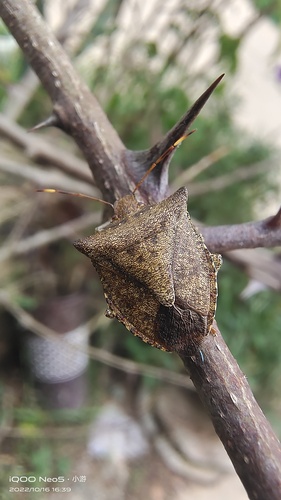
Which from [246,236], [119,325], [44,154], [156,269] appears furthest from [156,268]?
[119,325]

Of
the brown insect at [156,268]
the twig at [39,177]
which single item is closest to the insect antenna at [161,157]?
the brown insect at [156,268]

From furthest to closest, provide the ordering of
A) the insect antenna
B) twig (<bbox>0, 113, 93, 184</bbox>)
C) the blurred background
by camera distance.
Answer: the blurred background < twig (<bbox>0, 113, 93, 184</bbox>) < the insect antenna

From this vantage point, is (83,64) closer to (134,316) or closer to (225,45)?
(225,45)

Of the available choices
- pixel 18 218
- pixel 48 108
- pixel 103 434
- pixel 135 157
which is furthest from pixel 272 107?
pixel 135 157

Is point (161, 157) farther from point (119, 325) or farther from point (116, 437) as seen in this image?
point (116, 437)

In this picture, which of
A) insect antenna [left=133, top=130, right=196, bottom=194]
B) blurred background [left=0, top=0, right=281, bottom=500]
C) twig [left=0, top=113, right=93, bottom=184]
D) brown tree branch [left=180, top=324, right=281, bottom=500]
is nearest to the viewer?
brown tree branch [left=180, top=324, right=281, bottom=500]

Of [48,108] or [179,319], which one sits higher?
[48,108]

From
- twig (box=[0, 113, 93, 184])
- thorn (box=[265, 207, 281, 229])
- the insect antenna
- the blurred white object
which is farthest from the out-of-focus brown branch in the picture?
the blurred white object

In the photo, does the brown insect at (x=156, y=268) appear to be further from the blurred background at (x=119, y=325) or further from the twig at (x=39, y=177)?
the blurred background at (x=119, y=325)

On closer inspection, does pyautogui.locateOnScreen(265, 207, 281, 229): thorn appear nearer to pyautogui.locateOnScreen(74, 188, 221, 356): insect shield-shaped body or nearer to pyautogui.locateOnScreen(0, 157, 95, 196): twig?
pyautogui.locateOnScreen(74, 188, 221, 356): insect shield-shaped body
